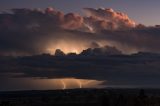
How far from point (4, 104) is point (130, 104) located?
155ft

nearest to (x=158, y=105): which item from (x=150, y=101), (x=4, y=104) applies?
(x=150, y=101)

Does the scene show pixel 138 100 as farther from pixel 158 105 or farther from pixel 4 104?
pixel 4 104

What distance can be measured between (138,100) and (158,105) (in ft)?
27.4

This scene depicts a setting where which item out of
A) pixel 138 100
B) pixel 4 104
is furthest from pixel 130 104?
pixel 4 104

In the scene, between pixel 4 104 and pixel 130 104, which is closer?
pixel 4 104

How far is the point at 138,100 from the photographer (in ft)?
611

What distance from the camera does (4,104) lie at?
180375 millimetres

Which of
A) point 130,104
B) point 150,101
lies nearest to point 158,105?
point 150,101

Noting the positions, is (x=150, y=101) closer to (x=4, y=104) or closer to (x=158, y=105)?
(x=158, y=105)

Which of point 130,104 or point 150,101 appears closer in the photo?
point 150,101

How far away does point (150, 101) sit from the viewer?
187 metres

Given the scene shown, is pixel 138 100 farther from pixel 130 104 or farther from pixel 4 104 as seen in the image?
pixel 4 104

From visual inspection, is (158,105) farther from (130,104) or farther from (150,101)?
(130,104)

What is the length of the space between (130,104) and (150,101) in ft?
45.6
